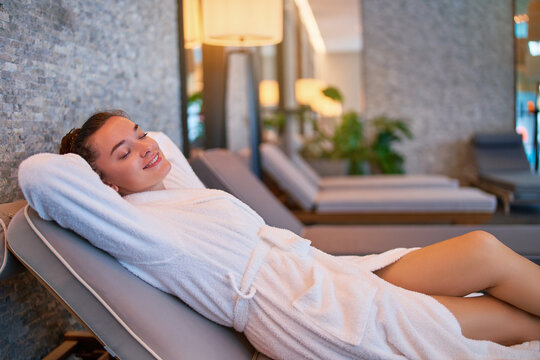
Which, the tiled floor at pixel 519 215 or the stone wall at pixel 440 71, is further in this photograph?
the stone wall at pixel 440 71

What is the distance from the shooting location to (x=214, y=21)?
3107mm

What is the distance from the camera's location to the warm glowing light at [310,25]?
9.95m

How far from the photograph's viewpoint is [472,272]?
1398 millimetres

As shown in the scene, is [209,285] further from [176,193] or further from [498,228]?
[498,228]

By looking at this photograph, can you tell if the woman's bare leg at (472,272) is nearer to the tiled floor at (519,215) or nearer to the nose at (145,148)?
the nose at (145,148)

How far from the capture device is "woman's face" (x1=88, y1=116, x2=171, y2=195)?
1.36 m

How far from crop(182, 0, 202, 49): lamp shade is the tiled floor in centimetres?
273

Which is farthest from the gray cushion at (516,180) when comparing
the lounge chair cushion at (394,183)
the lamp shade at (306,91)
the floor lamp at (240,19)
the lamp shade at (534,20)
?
the lamp shade at (306,91)

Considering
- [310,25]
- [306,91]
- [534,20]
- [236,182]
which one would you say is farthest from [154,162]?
[310,25]

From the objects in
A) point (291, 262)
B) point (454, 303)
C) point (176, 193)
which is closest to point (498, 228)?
point (454, 303)

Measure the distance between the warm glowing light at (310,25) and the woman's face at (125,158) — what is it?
8.42 metres

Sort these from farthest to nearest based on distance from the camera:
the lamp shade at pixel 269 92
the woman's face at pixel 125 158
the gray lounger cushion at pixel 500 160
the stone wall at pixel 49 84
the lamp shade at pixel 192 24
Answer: the lamp shade at pixel 269 92 → the gray lounger cushion at pixel 500 160 → the lamp shade at pixel 192 24 → the stone wall at pixel 49 84 → the woman's face at pixel 125 158

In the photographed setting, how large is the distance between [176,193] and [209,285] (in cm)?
29

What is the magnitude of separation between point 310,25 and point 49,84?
36.6 feet
